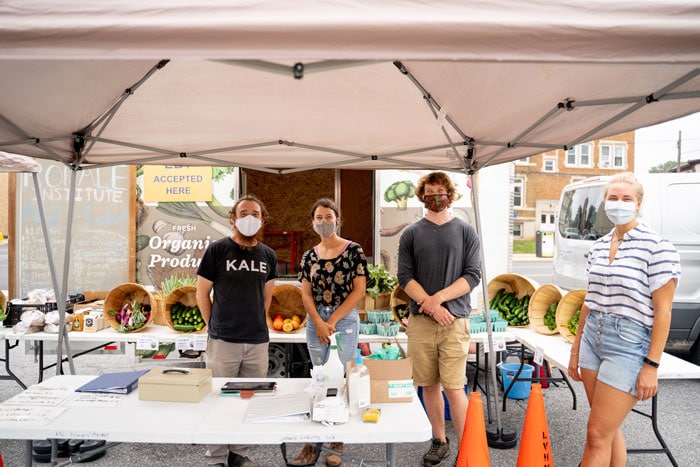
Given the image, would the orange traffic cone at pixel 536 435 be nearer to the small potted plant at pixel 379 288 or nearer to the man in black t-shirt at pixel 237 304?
the man in black t-shirt at pixel 237 304

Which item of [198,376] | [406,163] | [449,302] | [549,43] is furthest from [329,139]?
[549,43]

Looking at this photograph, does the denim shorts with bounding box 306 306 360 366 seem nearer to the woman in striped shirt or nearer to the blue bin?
the woman in striped shirt

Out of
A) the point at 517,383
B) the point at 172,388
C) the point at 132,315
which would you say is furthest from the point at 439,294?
the point at 132,315

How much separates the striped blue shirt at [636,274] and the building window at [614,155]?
32762 mm

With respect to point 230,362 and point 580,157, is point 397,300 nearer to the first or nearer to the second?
point 230,362

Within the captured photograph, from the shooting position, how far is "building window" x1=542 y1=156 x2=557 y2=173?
107 ft

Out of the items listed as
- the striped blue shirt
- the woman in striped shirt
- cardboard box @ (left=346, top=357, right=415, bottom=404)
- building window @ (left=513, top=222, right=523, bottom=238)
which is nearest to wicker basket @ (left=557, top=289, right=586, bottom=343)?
the woman in striped shirt

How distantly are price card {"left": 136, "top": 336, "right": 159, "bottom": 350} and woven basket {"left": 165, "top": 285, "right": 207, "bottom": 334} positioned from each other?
269 millimetres

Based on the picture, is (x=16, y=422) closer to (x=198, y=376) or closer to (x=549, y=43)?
(x=198, y=376)

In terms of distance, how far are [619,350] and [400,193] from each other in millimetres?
4133

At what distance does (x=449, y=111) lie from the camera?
316cm

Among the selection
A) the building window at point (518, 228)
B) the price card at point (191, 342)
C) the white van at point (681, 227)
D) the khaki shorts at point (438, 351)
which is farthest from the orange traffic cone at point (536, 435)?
the building window at point (518, 228)

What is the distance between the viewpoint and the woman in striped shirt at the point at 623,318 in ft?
7.80

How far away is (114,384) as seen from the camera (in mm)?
2701
